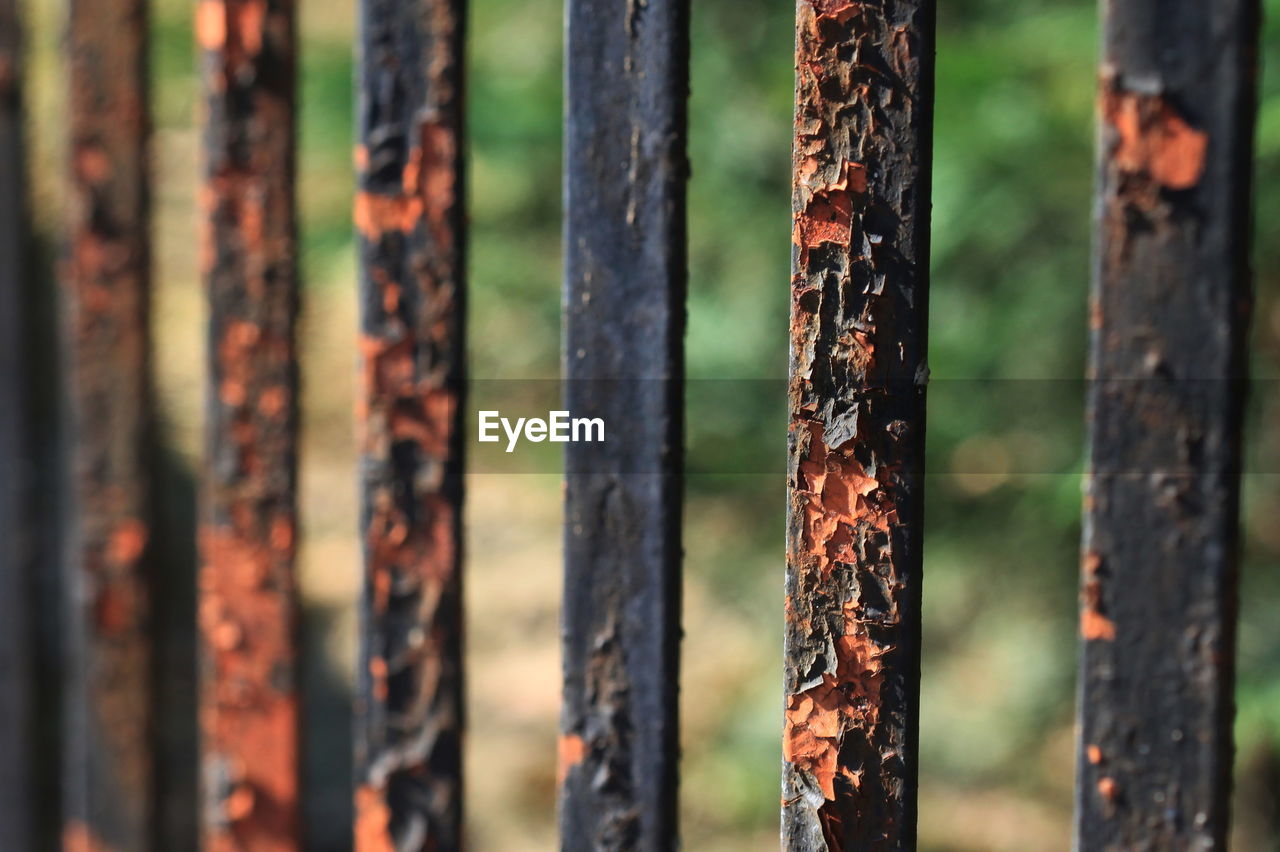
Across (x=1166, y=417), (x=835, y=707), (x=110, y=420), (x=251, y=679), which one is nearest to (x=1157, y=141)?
(x=1166, y=417)

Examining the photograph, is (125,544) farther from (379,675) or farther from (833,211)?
(833,211)

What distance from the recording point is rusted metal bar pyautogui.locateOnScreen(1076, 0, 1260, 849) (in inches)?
25.4

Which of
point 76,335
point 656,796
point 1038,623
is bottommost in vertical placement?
point 1038,623

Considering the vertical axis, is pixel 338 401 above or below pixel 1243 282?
below

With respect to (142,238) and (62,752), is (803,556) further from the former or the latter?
(62,752)

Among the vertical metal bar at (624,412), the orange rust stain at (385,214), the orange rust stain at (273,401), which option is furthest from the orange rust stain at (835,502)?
the orange rust stain at (273,401)

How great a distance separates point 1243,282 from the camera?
0.65 metres

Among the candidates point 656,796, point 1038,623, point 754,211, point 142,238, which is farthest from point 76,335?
point 1038,623

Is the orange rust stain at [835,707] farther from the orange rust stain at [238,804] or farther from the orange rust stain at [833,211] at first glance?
the orange rust stain at [238,804]

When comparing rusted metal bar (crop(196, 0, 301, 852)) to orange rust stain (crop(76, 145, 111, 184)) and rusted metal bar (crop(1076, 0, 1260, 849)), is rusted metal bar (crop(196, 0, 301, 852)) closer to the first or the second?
orange rust stain (crop(76, 145, 111, 184))

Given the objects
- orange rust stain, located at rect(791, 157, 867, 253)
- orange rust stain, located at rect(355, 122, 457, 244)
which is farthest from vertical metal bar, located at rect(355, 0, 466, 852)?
orange rust stain, located at rect(791, 157, 867, 253)

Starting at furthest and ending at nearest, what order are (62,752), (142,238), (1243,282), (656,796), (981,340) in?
(62,752) → (981,340) → (142,238) → (656,796) → (1243,282)

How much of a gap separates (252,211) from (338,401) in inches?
65.1

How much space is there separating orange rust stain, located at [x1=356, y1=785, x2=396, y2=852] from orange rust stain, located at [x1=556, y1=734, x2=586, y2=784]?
0.59ft
